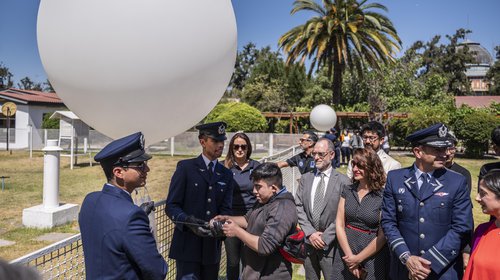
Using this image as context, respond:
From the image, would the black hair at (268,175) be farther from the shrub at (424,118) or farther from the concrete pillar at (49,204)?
the shrub at (424,118)

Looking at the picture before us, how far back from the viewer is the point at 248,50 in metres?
57.5

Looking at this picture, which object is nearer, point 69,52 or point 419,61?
point 69,52

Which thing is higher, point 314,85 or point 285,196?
point 314,85

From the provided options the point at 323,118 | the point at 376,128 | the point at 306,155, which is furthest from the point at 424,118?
the point at 376,128

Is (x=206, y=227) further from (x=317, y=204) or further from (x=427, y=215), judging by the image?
(x=427, y=215)

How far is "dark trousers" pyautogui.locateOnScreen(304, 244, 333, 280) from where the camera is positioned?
3559mm

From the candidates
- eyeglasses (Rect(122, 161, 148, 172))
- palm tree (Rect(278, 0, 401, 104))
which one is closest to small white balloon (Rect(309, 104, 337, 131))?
palm tree (Rect(278, 0, 401, 104))

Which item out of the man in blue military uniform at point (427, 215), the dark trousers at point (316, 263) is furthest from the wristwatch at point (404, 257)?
the dark trousers at point (316, 263)

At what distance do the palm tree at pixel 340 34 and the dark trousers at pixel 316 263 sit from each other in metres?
17.9

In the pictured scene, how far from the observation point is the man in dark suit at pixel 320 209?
3.55m

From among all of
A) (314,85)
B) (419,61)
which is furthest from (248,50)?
(419,61)

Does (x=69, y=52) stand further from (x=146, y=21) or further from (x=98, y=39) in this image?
(x=146, y=21)

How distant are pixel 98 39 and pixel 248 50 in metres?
56.7

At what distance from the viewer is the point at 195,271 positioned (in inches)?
119
